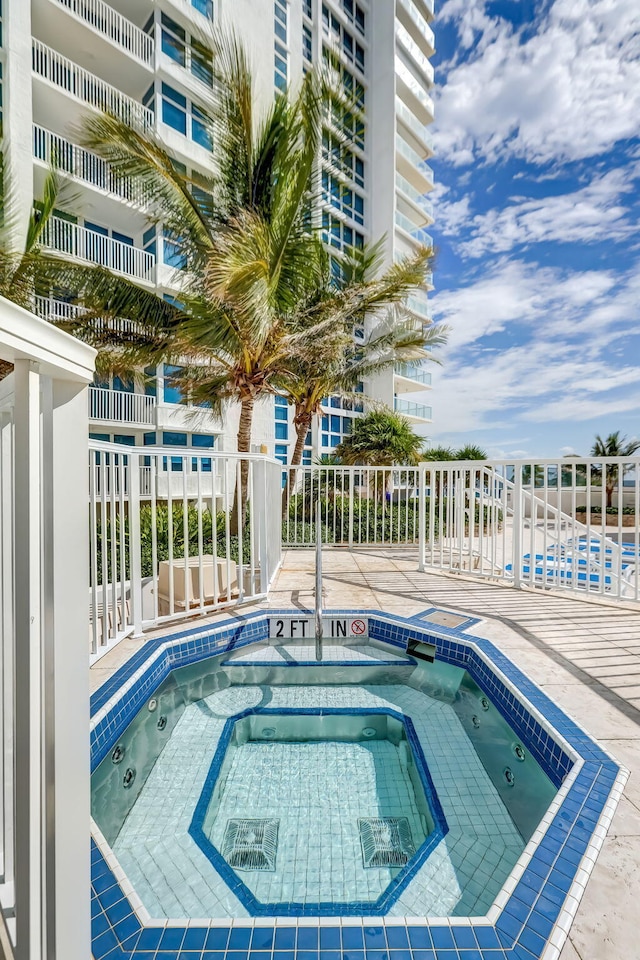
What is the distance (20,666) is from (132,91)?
17.1 metres

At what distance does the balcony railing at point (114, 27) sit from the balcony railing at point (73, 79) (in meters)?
0.95

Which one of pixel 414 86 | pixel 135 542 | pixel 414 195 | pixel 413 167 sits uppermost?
pixel 414 86

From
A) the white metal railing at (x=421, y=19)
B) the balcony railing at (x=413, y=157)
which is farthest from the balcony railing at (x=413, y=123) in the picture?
the white metal railing at (x=421, y=19)

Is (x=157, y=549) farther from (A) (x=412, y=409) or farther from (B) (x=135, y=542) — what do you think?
(A) (x=412, y=409)

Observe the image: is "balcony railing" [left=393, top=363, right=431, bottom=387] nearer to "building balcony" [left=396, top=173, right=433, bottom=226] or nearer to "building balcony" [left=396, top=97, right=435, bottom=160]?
"building balcony" [left=396, top=173, right=433, bottom=226]

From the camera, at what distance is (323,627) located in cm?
395

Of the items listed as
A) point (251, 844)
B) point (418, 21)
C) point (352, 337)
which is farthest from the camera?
point (418, 21)

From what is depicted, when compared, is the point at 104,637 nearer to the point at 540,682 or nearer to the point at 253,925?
the point at 253,925

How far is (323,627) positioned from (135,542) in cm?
179

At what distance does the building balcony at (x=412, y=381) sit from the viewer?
2278 centimetres

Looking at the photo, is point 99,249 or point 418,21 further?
point 418,21

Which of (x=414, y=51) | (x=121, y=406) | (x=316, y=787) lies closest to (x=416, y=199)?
(x=414, y=51)

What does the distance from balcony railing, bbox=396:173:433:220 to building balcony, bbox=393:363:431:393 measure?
28.8ft

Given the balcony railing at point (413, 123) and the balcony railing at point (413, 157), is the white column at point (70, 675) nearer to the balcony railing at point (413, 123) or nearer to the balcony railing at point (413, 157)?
the balcony railing at point (413, 157)
